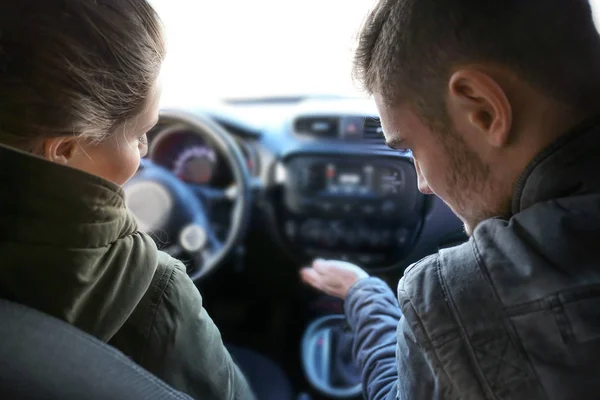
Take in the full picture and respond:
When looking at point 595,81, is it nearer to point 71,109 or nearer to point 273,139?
point 71,109

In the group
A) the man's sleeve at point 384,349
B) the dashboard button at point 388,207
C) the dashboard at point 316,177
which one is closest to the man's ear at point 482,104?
the man's sleeve at point 384,349

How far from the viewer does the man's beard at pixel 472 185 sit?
682mm

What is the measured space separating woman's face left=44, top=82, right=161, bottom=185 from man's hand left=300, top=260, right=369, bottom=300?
1.64 ft

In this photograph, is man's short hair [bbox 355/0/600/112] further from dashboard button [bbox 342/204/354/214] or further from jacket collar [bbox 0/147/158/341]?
dashboard button [bbox 342/204/354/214]

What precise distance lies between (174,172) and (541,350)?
3.80 feet

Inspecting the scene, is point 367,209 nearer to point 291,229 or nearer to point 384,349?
point 291,229

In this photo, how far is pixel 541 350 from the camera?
55 cm

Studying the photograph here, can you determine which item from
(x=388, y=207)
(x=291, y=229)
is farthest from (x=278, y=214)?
(x=388, y=207)

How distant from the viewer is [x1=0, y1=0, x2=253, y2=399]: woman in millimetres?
624

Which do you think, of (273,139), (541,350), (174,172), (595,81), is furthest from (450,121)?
(174,172)

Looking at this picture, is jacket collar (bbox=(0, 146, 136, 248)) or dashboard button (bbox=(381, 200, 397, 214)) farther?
dashboard button (bbox=(381, 200, 397, 214))

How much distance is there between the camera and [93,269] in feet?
2.13

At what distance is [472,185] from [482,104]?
0.36 feet

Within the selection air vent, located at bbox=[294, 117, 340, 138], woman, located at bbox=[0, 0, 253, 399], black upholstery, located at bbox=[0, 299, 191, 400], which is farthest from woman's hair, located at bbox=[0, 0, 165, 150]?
air vent, located at bbox=[294, 117, 340, 138]
